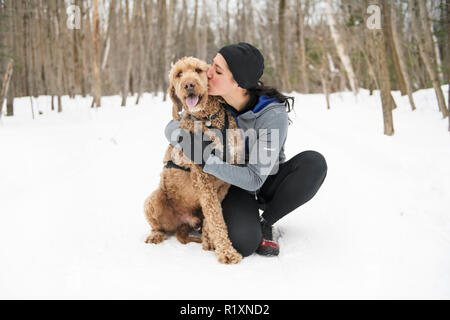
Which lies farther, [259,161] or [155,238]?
[155,238]

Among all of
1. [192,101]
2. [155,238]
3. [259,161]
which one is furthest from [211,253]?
[192,101]

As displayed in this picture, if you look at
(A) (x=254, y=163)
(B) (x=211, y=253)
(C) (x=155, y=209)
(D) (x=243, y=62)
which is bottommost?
(B) (x=211, y=253)

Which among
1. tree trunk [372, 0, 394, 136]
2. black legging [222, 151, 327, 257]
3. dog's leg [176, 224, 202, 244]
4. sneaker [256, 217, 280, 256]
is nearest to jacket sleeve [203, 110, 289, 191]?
black legging [222, 151, 327, 257]

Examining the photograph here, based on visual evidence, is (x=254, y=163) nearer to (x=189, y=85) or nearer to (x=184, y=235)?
(x=189, y=85)

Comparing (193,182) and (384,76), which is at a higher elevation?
(384,76)

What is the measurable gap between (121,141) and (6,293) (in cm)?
483

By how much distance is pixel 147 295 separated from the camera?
169 centimetres

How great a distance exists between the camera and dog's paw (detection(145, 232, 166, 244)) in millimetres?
2367

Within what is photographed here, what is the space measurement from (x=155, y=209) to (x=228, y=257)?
63 cm

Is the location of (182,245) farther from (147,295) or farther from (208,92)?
(208,92)

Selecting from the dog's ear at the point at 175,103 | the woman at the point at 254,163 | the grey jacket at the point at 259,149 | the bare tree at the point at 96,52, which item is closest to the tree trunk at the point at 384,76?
the woman at the point at 254,163

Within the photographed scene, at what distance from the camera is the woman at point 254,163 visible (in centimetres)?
210

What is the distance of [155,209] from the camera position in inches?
91.4
